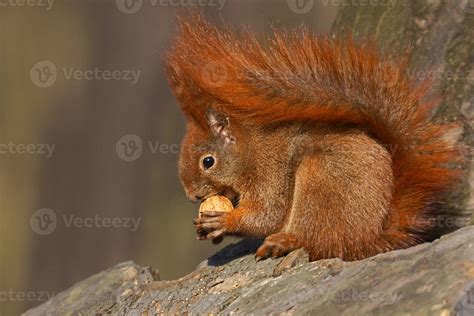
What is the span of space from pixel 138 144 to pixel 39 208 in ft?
2.37

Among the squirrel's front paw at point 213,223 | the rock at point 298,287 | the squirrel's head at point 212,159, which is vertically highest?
the squirrel's head at point 212,159

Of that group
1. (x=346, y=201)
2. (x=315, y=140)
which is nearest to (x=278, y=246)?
(x=346, y=201)

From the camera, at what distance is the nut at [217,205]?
3.41 m

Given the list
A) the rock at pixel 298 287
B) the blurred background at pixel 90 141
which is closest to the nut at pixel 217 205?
the rock at pixel 298 287

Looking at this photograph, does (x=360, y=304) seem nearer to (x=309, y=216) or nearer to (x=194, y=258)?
(x=309, y=216)

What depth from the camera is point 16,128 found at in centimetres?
566

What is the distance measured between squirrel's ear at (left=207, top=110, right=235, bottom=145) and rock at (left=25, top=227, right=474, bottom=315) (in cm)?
38

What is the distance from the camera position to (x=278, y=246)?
3.21m

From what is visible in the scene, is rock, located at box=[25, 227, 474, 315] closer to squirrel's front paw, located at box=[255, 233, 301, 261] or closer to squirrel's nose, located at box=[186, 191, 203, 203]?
squirrel's front paw, located at box=[255, 233, 301, 261]

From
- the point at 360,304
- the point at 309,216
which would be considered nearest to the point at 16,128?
the point at 309,216

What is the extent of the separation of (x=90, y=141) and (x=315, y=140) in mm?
2412

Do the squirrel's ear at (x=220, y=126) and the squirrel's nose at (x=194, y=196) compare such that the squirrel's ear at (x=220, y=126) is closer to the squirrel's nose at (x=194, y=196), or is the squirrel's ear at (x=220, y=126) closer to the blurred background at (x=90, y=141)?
the squirrel's nose at (x=194, y=196)

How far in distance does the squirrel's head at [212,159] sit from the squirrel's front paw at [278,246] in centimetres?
30

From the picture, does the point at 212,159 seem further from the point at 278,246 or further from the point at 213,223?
the point at 278,246
